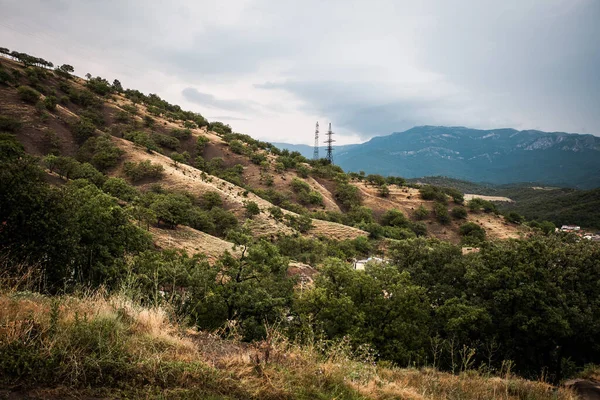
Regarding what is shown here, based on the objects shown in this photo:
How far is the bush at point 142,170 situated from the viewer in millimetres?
46875

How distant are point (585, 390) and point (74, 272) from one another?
16.7 m

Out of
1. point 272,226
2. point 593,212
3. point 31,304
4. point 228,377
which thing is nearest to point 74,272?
point 31,304

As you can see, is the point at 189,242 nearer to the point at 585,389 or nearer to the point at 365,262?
the point at 365,262

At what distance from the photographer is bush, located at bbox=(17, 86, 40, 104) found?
54197 mm

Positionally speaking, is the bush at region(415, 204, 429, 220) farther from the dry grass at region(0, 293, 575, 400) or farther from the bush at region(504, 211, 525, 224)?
the dry grass at region(0, 293, 575, 400)

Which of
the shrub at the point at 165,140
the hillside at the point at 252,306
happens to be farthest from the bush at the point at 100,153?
the shrub at the point at 165,140

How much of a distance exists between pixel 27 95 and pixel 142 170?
93.6 feet

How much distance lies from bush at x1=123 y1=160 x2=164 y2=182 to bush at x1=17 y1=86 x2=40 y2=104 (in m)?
24.8

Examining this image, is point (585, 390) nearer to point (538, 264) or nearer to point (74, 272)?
point (538, 264)

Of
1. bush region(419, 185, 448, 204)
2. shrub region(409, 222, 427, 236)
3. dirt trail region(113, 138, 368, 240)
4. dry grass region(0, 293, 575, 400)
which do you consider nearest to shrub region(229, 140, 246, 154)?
dirt trail region(113, 138, 368, 240)

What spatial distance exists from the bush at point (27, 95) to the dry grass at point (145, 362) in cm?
6897

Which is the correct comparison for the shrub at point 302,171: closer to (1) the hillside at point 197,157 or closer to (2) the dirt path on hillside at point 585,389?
(1) the hillside at point 197,157

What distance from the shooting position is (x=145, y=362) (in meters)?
3.98

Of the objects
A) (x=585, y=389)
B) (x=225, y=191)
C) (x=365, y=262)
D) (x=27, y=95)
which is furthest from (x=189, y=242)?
(x=27, y=95)
